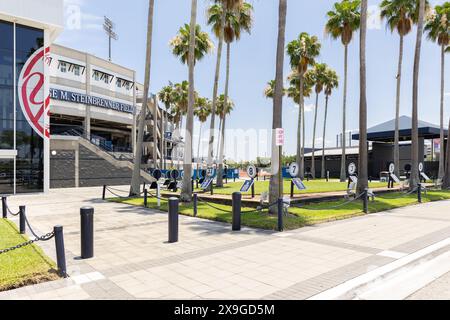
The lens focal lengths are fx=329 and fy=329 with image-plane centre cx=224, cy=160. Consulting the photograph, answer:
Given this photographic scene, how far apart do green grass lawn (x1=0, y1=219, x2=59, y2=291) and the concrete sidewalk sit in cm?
25

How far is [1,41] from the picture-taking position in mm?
23312

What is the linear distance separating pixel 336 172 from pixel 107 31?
55.3 m

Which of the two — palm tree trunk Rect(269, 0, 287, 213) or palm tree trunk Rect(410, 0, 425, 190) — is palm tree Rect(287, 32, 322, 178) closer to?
palm tree trunk Rect(410, 0, 425, 190)

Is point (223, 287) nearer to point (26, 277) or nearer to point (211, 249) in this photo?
point (211, 249)

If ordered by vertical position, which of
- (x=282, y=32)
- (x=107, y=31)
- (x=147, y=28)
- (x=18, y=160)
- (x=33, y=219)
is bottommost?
(x=33, y=219)

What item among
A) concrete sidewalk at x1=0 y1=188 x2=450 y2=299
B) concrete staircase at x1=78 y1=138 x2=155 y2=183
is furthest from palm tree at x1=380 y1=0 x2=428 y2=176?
concrete staircase at x1=78 y1=138 x2=155 y2=183

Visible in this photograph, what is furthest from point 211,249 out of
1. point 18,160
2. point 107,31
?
point 107,31

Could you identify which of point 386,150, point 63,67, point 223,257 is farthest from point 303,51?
point 223,257

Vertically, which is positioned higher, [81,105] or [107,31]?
[107,31]

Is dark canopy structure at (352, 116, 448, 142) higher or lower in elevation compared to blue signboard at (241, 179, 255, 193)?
higher

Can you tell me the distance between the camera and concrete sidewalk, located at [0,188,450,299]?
206 inches

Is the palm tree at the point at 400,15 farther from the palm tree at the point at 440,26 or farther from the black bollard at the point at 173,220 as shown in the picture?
the black bollard at the point at 173,220

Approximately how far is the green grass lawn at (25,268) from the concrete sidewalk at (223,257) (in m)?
0.25

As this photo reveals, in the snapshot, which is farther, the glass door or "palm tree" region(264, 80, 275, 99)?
"palm tree" region(264, 80, 275, 99)
